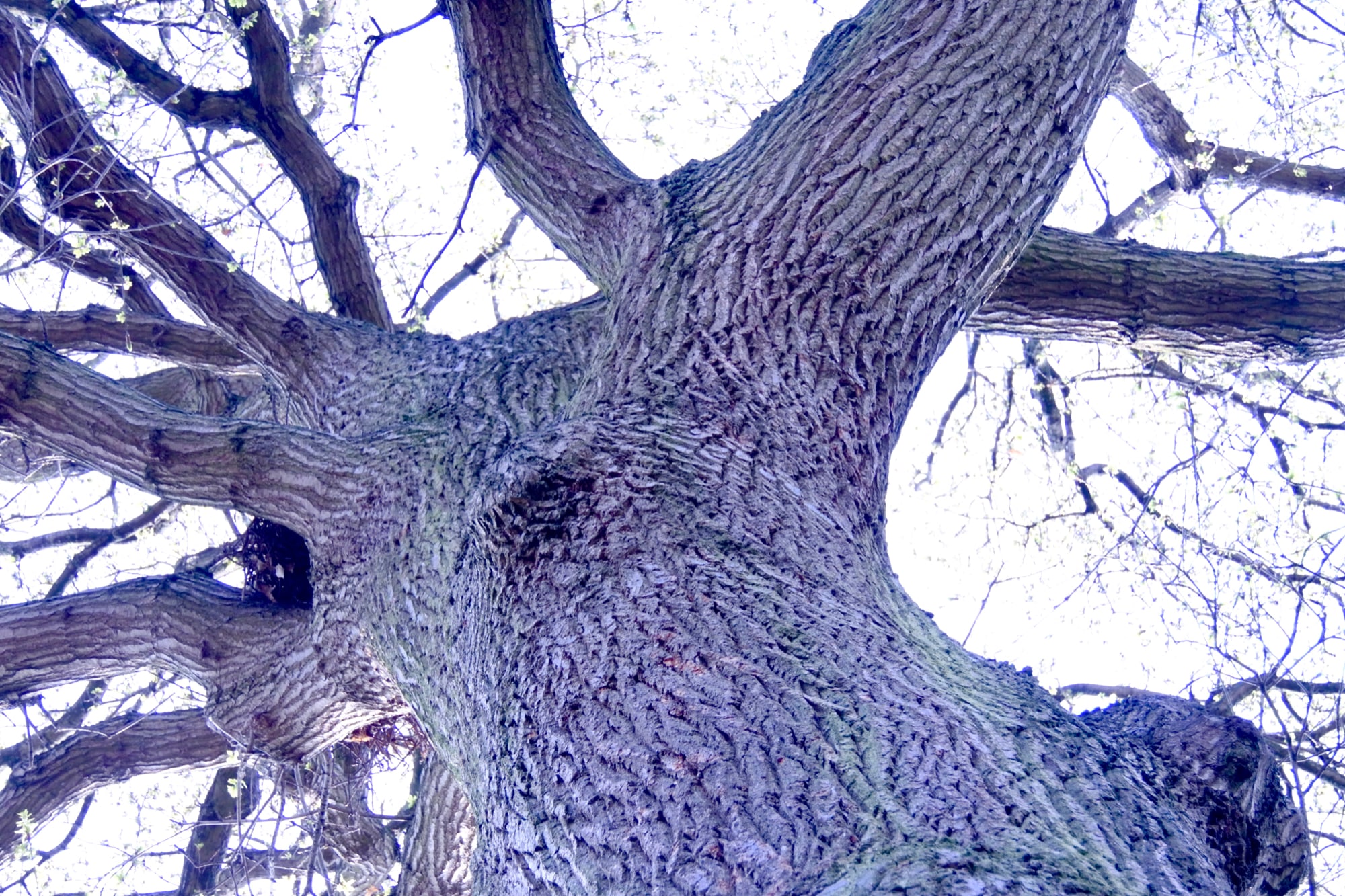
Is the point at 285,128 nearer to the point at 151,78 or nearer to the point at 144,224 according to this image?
the point at 151,78

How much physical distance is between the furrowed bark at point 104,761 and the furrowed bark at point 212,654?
53cm

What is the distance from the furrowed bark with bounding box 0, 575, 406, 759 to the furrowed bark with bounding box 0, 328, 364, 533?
321 mm

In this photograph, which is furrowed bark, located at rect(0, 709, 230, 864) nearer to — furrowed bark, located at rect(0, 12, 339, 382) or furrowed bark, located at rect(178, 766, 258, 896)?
furrowed bark, located at rect(178, 766, 258, 896)

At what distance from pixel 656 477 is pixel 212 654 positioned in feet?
5.42

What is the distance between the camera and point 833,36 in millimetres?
3025

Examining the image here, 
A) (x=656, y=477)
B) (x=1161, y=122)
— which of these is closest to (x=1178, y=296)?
(x=1161, y=122)

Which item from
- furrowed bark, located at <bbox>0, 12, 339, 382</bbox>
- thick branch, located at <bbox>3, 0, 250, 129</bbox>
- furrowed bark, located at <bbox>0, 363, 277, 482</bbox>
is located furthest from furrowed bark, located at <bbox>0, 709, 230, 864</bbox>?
thick branch, located at <bbox>3, 0, 250, 129</bbox>

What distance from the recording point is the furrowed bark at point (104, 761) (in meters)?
3.60

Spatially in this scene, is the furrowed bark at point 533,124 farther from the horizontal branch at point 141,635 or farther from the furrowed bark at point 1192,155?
the furrowed bark at point 1192,155

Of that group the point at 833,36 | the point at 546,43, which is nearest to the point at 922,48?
the point at 833,36

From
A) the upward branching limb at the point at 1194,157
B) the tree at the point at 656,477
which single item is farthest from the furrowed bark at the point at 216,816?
the upward branching limb at the point at 1194,157

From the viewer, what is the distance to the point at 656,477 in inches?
82.4

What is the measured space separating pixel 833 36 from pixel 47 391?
2459 millimetres

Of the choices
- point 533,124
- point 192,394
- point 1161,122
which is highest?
point 1161,122
